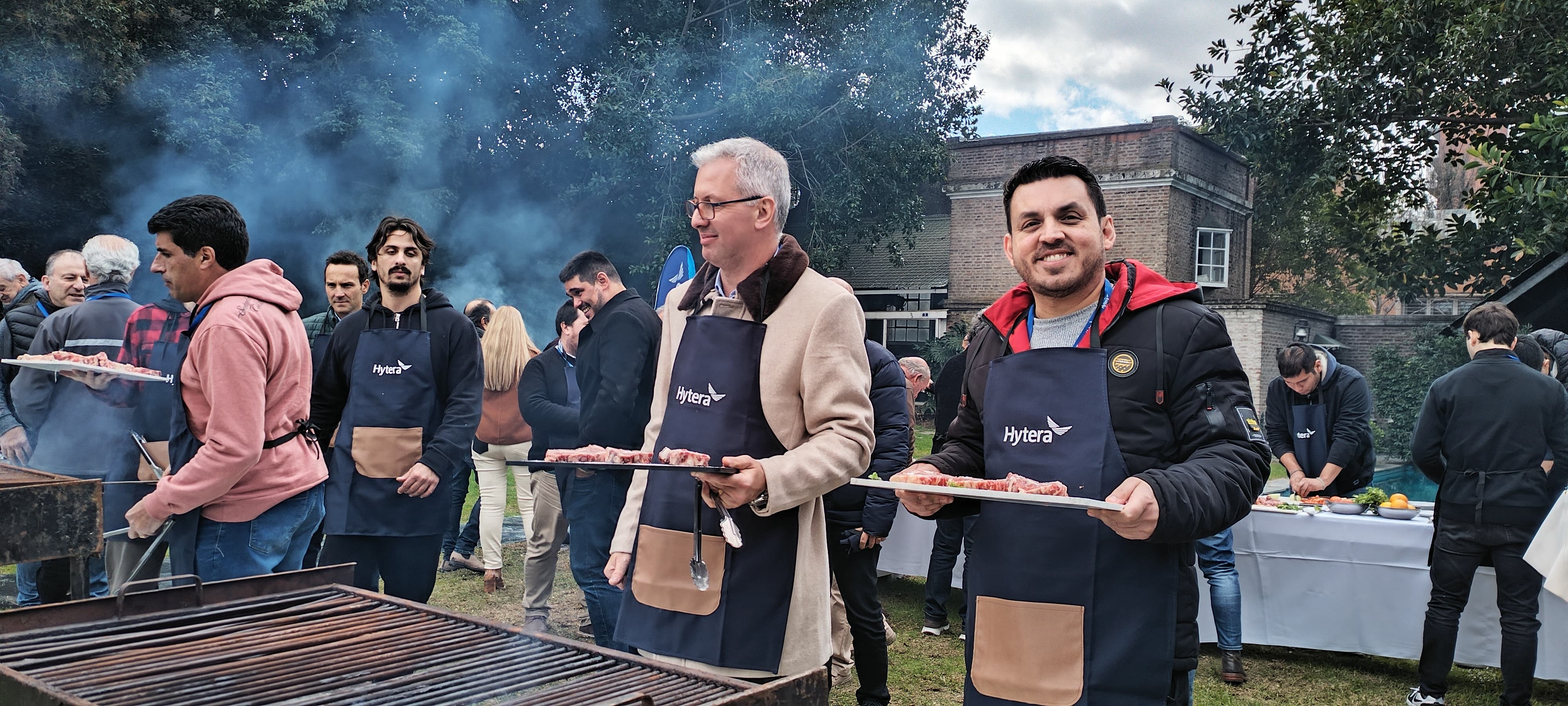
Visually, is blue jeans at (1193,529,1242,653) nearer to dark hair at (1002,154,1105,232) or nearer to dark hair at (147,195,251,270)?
dark hair at (1002,154,1105,232)

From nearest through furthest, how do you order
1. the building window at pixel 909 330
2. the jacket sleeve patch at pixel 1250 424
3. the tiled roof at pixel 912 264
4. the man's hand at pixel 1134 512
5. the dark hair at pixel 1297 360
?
the man's hand at pixel 1134 512 → the jacket sleeve patch at pixel 1250 424 → the dark hair at pixel 1297 360 → the building window at pixel 909 330 → the tiled roof at pixel 912 264

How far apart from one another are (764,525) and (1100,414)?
2.96 ft

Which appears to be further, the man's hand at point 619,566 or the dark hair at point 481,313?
the dark hair at point 481,313

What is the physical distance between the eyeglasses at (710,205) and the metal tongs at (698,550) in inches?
28.5

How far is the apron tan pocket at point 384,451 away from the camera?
13.7 feet

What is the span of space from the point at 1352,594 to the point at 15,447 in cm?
752

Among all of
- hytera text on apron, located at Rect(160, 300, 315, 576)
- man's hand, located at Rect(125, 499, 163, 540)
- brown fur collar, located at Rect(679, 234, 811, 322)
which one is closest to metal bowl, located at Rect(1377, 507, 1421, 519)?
brown fur collar, located at Rect(679, 234, 811, 322)

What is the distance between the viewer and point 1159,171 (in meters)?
26.4

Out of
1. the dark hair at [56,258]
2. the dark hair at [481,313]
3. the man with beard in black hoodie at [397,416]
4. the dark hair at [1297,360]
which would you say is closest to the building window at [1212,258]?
the dark hair at [1297,360]

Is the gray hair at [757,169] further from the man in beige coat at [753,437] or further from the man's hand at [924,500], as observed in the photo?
the man's hand at [924,500]

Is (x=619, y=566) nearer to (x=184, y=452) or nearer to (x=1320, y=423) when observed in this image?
(x=184, y=452)

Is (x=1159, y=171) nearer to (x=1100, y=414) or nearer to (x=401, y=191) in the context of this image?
(x=401, y=191)

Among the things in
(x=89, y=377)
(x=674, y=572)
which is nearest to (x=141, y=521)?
(x=89, y=377)

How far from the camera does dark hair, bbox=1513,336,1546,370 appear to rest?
5.59 metres
